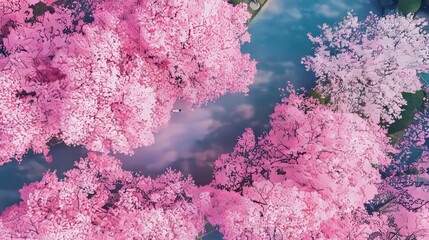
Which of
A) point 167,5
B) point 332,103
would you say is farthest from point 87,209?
point 332,103

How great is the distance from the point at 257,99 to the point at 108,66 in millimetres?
8214

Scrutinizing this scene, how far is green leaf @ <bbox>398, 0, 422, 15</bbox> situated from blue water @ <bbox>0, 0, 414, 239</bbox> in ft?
4.45

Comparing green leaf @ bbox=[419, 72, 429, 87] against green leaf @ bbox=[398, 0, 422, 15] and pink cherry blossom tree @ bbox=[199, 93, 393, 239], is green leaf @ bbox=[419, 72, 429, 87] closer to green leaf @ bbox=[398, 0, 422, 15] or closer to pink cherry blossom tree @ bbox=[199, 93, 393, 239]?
green leaf @ bbox=[398, 0, 422, 15]

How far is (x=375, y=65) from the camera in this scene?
16.6 meters

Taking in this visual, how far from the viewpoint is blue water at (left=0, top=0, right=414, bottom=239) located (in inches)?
757

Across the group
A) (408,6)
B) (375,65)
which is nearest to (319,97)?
(375,65)

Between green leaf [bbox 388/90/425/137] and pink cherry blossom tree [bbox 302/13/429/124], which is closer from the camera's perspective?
pink cherry blossom tree [bbox 302/13/429/124]

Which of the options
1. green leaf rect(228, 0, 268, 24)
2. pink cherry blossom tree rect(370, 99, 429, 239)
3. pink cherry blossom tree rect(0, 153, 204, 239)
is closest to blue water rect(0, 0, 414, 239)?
green leaf rect(228, 0, 268, 24)

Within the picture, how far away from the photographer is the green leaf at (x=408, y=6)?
1831 cm

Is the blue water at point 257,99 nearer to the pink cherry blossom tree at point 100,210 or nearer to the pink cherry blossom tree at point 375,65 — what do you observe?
the pink cherry blossom tree at point 375,65

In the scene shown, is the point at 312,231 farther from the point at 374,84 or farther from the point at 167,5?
the point at 167,5

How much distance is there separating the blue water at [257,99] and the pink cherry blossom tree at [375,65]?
2217mm

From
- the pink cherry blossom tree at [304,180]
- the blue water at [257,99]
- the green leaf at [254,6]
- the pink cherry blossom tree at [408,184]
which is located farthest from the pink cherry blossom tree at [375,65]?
the green leaf at [254,6]

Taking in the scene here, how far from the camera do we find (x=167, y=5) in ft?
43.9
